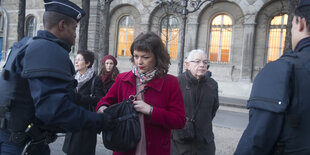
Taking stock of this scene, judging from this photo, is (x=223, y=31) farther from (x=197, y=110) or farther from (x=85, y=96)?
(x=85, y=96)

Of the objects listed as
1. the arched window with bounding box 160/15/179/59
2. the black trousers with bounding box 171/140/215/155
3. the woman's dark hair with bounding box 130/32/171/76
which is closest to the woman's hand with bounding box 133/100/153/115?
the woman's dark hair with bounding box 130/32/171/76

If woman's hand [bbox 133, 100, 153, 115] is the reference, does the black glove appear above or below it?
below

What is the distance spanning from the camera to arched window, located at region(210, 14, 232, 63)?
18.3 metres

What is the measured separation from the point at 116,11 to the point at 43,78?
20384 millimetres

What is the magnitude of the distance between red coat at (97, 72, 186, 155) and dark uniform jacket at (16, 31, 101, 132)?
2.07 feet

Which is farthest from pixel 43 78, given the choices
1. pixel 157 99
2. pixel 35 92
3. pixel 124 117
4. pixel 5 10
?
pixel 5 10

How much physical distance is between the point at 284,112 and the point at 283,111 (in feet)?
0.08

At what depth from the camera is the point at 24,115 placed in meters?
2.05

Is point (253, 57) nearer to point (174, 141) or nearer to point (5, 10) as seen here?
point (174, 141)

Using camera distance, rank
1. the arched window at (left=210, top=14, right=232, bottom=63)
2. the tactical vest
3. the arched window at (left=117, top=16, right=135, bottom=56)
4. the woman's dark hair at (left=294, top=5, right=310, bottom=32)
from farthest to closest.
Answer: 1. the arched window at (left=117, top=16, right=135, bottom=56)
2. the arched window at (left=210, top=14, right=232, bottom=63)
3. the tactical vest
4. the woman's dark hair at (left=294, top=5, right=310, bottom=32)

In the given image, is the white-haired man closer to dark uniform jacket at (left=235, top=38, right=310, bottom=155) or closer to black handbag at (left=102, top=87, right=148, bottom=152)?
black handbag at (left=102, top=87, right=148, bottom=152)

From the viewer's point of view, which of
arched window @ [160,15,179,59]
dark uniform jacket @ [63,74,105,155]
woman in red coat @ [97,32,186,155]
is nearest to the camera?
woman in red coat @ [97,32,186,155]

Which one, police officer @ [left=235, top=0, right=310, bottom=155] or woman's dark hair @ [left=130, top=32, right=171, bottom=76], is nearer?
police officer @ [left=235, top=0, right=310, bottom=155]

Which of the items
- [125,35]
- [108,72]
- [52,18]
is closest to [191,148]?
[52,18]
